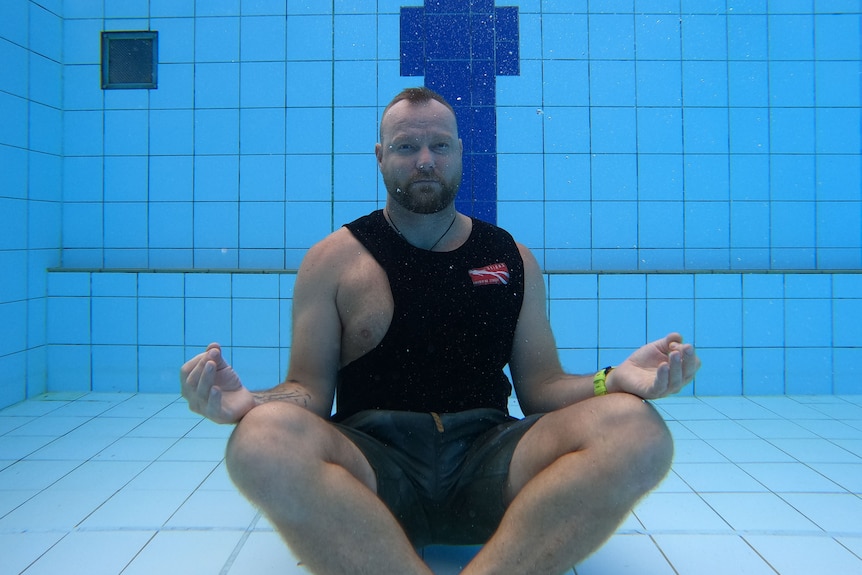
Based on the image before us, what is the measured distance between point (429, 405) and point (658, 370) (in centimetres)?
47

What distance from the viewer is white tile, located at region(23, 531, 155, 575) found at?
121 centimetres

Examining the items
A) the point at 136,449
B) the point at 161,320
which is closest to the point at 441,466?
the point at 136,449

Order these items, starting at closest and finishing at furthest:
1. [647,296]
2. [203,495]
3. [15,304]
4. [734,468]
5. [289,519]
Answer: [289,519] → [203,495] → [734,468] → [15,304] → [647,296]

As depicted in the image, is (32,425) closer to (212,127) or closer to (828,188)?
(212,127)

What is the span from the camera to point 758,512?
4.97 feet

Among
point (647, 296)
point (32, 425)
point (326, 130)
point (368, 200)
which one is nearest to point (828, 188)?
point (647, 296)

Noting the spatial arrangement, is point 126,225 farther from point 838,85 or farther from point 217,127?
point 838,85

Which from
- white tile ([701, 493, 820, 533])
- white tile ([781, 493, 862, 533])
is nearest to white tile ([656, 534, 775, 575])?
white tile ([701, 493, 820, 533])

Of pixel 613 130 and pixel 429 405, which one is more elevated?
pixel 613 130

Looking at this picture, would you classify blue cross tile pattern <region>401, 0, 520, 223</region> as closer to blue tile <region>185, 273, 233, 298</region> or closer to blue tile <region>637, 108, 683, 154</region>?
blue tile <region>637, 108, 683, 154</region>

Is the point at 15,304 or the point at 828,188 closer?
the point at 15,304

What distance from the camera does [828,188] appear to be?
2947mm

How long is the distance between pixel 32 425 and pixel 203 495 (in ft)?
3.73

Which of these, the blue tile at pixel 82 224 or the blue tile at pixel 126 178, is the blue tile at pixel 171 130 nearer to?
the blue tile at pixel 126 178
